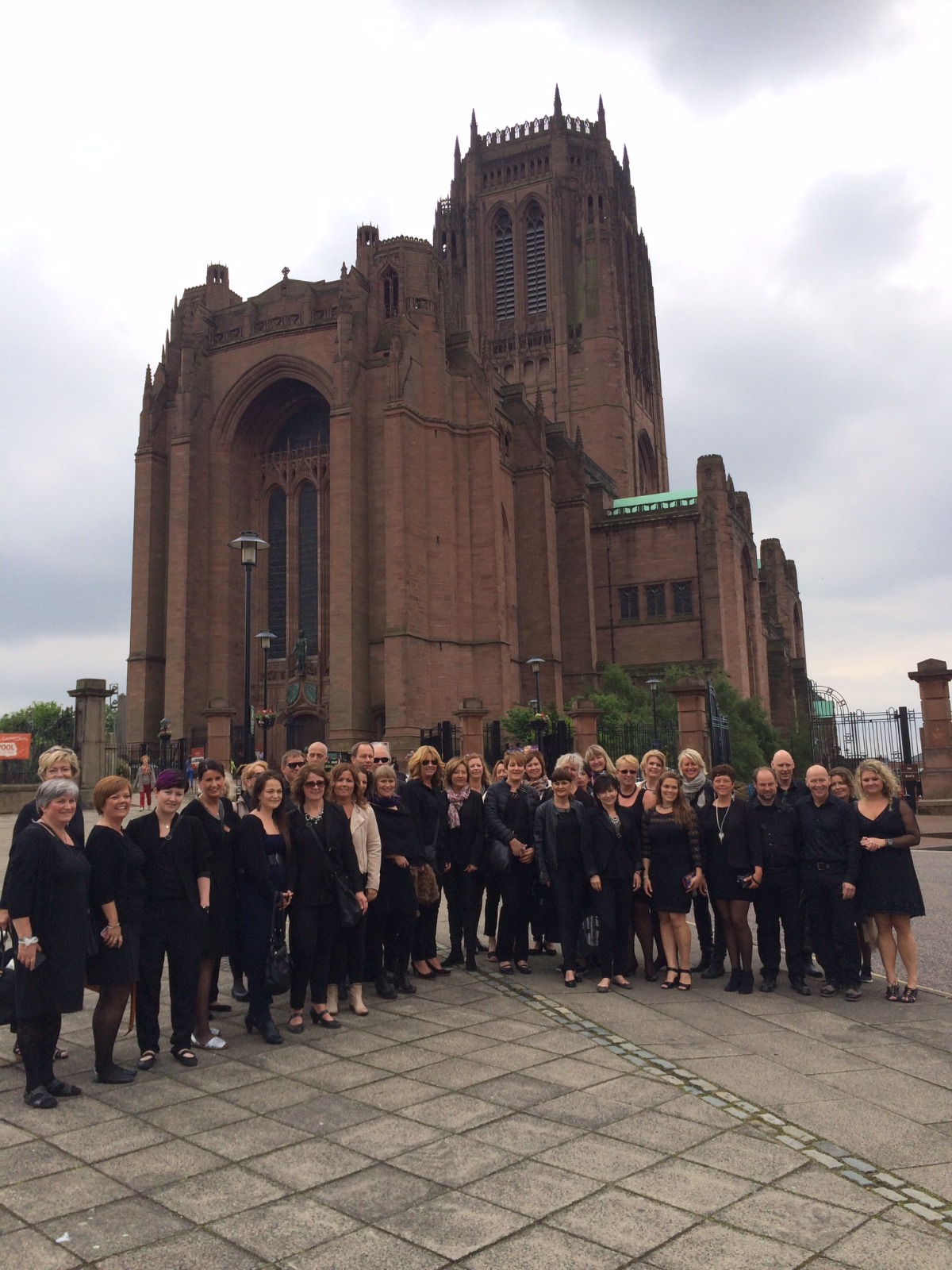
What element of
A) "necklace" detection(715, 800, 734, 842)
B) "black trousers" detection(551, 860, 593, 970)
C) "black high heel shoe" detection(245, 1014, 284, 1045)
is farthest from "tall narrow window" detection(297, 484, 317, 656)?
"black high heel shoe" detection(245, 1014, 284, 1045)

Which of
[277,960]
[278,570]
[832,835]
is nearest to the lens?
[277,960]

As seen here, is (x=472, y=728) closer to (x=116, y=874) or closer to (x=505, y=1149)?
(x=116, y=874)

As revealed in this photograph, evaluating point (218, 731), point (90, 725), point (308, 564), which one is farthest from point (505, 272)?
point (90, 725)

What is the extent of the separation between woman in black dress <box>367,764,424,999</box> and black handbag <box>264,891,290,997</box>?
2.61 ft

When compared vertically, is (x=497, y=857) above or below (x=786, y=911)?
above

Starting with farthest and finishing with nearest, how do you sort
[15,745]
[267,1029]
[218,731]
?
[218,731] < [15,745] < [267,1029]

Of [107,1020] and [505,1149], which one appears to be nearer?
[505,1149]

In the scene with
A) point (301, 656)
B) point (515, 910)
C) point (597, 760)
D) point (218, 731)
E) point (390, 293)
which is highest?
point (390, 293)

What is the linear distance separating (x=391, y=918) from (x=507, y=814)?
1358 millimetres

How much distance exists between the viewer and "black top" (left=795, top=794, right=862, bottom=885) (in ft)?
23.9

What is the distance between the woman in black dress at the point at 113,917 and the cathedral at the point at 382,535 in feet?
68.3

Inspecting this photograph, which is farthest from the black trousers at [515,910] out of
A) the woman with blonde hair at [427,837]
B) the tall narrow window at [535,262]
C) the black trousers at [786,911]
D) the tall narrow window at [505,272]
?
the tall narrow window at [505,272]

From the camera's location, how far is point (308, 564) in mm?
38250

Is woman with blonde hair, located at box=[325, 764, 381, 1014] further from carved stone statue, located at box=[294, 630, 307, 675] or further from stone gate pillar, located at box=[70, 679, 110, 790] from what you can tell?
carved stone statue, located at box=[294, 630, 307, 675]
